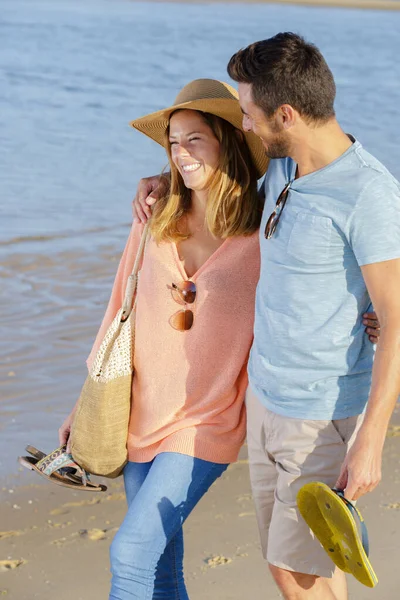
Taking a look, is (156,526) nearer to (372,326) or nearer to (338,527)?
(338,527)

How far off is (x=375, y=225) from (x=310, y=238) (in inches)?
8.0

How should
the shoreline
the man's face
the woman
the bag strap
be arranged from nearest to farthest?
the man's face, the woman, the bag strap, the shoreline

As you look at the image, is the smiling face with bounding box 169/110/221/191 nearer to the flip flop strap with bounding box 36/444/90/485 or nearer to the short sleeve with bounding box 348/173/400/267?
the short sleeve with bounding box 348/173/400/267

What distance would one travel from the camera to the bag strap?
Answer: 11.6ft

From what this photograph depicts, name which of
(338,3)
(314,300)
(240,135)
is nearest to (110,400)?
(314,300)

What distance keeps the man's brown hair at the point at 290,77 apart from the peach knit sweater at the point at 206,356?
61cm

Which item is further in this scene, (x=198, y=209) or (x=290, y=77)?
(x=198, y=209)

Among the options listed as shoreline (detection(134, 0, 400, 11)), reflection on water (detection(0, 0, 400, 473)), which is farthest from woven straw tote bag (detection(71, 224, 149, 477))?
shoreline (detection(134, 0, 400, 11))

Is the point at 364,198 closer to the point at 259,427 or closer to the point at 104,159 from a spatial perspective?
the point at 259,427

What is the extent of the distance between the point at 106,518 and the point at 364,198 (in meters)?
2.45

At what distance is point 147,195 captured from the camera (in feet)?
12.3

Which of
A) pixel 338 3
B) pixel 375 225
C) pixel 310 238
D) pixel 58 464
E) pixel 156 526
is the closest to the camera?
pixel 375 225

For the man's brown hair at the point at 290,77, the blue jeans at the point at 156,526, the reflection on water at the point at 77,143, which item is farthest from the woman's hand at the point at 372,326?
the reflection on water at the point at 77,143

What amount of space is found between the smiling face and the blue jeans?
95 cm
